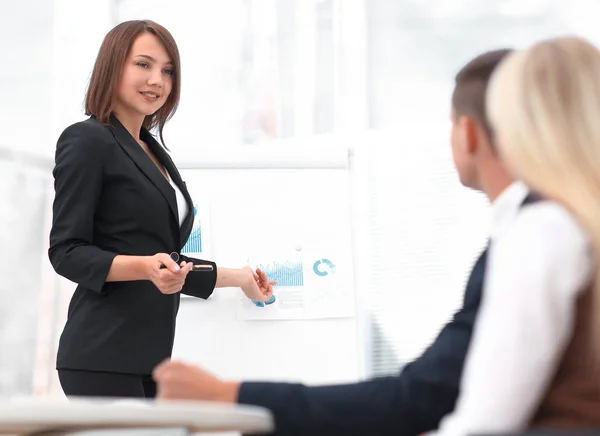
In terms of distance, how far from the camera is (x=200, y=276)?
6.99 feet

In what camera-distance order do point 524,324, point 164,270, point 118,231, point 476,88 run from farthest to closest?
point 118,231 < point 164,270 < point 476,88 < point 524,324

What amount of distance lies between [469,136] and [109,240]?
3.29 ft

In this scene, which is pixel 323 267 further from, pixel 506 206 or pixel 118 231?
pixel 506 206

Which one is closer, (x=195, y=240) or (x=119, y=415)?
(x=119, y=415)

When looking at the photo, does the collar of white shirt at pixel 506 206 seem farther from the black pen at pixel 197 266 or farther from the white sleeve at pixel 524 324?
the black pen at pixel 197 266

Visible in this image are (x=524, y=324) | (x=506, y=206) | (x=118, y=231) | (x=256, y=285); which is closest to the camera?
(x=524, y=324)

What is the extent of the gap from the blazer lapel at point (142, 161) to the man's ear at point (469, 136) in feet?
3.11

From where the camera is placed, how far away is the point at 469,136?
1145 millimetres

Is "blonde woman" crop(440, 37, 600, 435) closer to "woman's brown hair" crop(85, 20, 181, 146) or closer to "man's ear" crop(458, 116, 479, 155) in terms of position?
"man's ear" crop(458, 116, 479, 155)

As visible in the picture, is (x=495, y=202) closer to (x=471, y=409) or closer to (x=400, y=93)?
(x=471, y=409)

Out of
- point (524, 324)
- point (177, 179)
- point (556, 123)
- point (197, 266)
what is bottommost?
Answer: point (524, 324)

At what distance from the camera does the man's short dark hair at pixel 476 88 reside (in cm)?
115

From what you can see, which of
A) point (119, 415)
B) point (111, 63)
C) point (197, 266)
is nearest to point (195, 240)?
Answer: point (197, 266)

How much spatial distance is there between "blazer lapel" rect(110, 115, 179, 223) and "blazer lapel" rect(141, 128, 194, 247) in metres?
Result: 0.06
